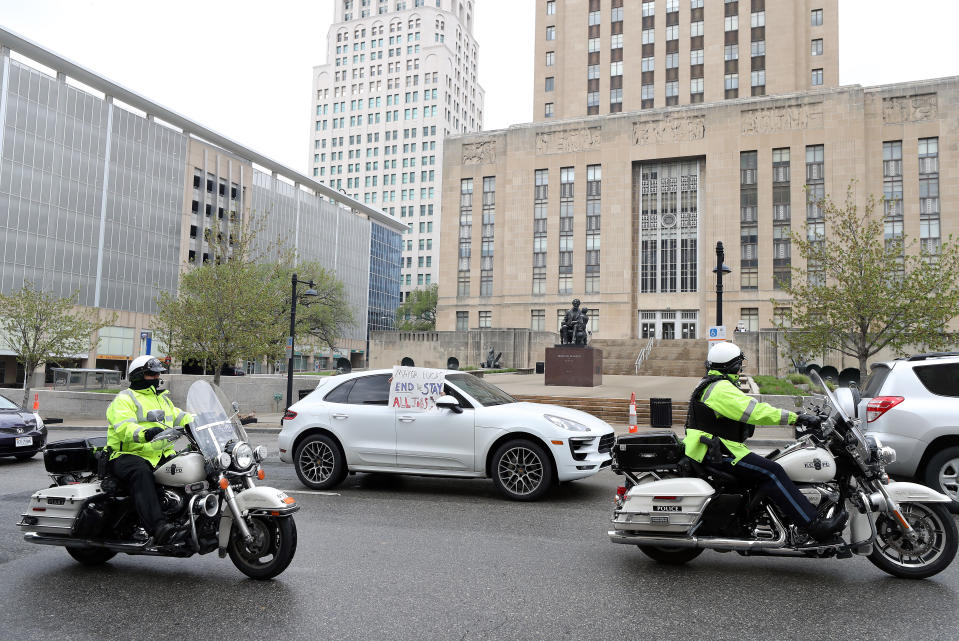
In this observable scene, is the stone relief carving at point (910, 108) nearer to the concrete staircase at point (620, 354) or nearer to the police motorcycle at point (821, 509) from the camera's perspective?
the concrete staircase at point (620, 354)

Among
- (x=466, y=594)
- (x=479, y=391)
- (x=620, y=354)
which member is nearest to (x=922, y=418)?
(x=479, y=391)

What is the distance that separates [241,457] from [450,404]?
156 inches

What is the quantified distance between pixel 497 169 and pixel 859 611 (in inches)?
2419

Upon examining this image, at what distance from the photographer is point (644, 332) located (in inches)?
2261

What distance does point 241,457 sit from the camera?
4.88 meters

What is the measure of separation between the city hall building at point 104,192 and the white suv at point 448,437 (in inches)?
1472

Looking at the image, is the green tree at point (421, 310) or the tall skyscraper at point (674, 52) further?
the green tree at point (421, 310)

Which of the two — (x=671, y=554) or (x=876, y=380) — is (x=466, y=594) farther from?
(x=876, y=380)

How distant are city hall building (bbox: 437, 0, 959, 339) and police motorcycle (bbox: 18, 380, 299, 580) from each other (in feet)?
154

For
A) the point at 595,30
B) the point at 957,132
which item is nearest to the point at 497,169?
the point at 595,30

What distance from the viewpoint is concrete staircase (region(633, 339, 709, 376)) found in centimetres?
3911

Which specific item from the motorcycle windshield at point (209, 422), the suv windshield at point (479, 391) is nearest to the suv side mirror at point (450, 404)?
the suv windshield at point (479, 391)

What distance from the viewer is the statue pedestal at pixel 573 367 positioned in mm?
26188

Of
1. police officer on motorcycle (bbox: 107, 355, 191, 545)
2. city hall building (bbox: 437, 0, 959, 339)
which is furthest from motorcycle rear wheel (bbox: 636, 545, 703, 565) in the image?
city hall building (bbox: 437, 0, 959, 339)
